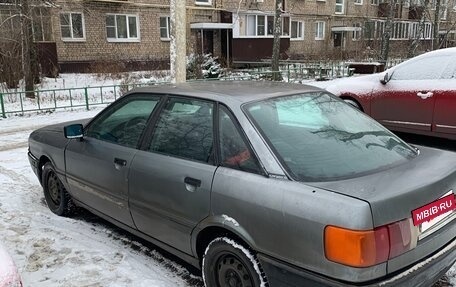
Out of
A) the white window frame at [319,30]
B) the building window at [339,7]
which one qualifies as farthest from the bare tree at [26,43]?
the building window at [339,7]

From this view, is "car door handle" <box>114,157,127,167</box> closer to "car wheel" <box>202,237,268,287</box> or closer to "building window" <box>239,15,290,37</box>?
"car wheel" <box>202,237,268,287</box>

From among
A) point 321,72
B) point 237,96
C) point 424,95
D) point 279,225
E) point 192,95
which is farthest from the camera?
point 321,72

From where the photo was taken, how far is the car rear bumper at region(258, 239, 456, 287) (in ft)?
7.43

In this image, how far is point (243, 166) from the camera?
2.74 m

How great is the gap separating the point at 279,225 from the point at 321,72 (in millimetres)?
18400

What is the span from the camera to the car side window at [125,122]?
3613 mm

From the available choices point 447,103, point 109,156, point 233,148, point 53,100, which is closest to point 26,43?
point 53,100

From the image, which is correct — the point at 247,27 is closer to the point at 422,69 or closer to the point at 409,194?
the point at 422,69

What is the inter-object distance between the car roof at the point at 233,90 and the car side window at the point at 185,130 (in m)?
0.09

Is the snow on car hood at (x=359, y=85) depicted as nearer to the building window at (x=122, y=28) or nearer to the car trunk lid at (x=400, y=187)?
the car trunk lid at (x=400, y=187)

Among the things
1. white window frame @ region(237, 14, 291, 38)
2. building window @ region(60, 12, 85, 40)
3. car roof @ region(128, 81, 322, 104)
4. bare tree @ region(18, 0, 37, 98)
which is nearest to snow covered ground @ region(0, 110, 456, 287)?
car roof @ region(128, 81, 322, 104)

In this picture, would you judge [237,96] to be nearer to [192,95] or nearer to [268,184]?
[192,95]

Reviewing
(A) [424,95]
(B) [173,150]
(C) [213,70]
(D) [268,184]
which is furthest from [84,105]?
(D) [268,184]

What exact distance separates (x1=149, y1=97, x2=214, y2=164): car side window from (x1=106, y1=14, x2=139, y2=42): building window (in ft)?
72.9
